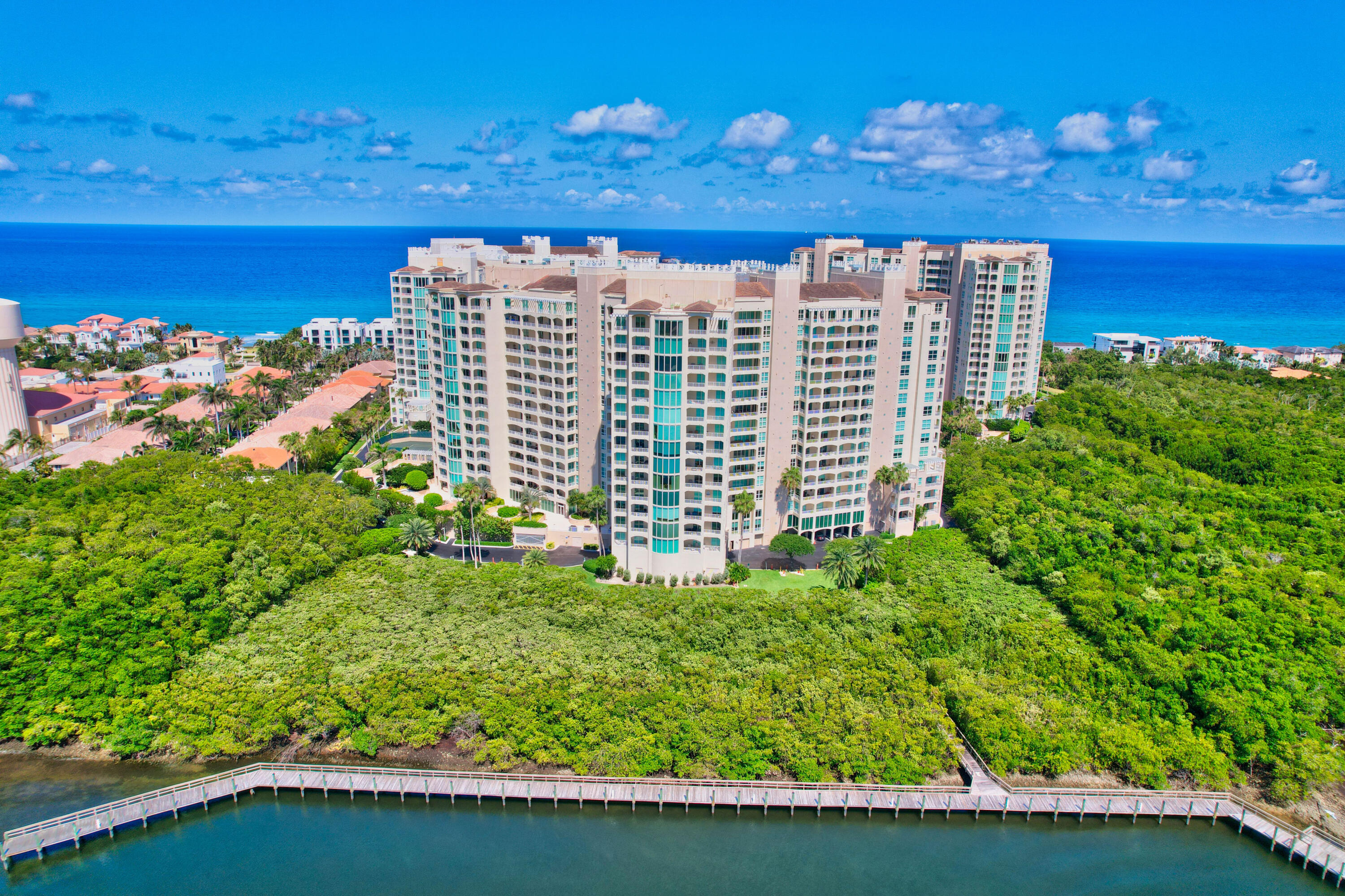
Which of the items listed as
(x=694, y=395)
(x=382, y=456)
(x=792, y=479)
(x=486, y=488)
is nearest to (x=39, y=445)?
(x=382, y=456)

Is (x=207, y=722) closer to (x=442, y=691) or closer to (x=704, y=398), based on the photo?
(x=442, y=691)

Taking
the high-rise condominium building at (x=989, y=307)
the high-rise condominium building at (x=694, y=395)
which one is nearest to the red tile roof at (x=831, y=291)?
the high-rise condominium building at (x=694, y=395)

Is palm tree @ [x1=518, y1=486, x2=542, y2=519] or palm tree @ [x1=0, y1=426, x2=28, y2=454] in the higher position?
palm tree @ [x1=0, y1=426, x2=28, y2=454]

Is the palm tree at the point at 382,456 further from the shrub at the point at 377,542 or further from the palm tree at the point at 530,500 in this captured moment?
the shrub at the point at 377,542

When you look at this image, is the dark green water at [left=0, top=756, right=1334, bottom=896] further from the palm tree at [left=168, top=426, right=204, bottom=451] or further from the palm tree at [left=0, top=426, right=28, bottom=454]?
the palm tree at [left=0, top=426, right=28, bottom=454]

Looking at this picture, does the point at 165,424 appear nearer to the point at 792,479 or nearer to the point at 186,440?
the point at 186,440

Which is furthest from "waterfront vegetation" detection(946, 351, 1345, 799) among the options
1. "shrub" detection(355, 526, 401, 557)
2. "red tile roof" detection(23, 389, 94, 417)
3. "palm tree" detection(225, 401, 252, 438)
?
"red tile roof" detection(23, 389, 94, 417)
